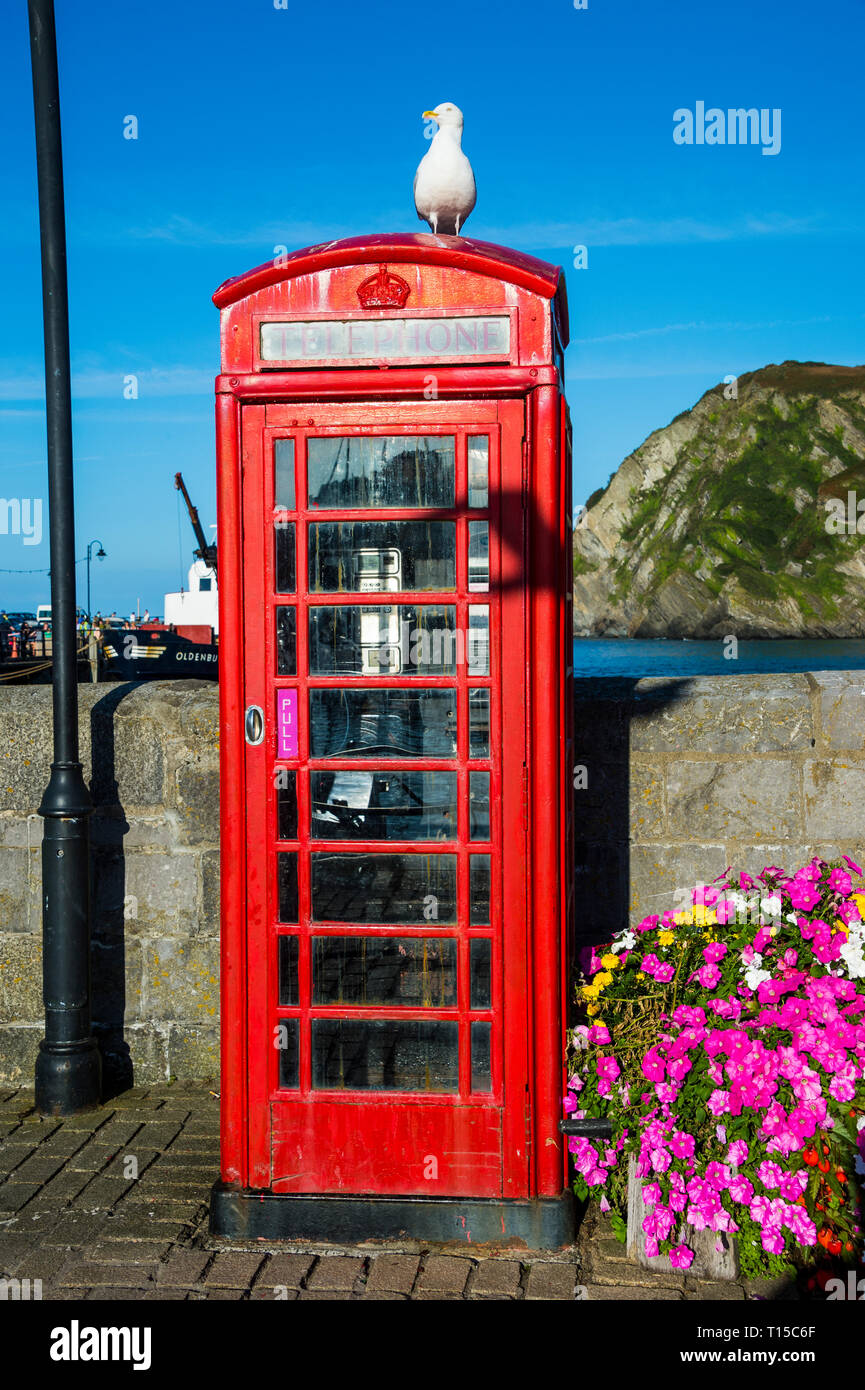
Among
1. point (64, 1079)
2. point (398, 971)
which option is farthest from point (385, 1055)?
point (64, 1079)

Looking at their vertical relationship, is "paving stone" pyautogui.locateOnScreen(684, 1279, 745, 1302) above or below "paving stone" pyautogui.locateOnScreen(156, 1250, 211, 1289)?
above

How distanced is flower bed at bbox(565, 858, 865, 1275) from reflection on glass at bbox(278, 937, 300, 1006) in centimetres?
88

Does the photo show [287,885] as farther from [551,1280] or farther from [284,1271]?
[551,1280]

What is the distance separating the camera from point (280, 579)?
3268mm

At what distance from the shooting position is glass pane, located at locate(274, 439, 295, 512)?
324 centimetres

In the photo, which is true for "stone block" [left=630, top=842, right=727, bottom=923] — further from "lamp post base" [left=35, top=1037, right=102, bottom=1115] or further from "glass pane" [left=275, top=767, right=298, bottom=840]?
"lamp post base" [left=35, top=1037, right=102, bottom=1115]

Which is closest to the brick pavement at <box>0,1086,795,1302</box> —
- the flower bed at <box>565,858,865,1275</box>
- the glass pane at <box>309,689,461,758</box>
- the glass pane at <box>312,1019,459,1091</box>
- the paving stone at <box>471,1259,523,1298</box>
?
the paving stone at <box>471,1259,523,1298</box>

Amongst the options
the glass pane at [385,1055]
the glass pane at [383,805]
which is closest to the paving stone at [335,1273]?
the glass pane at [385,1055]

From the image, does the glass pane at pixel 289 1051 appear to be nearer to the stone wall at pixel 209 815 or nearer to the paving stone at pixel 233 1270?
the paving stone at pixel 233 1270

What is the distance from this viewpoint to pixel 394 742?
10.7 feet

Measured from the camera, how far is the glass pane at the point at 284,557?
3246mm

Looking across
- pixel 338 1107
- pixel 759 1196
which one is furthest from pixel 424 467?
pixel 759 1196
